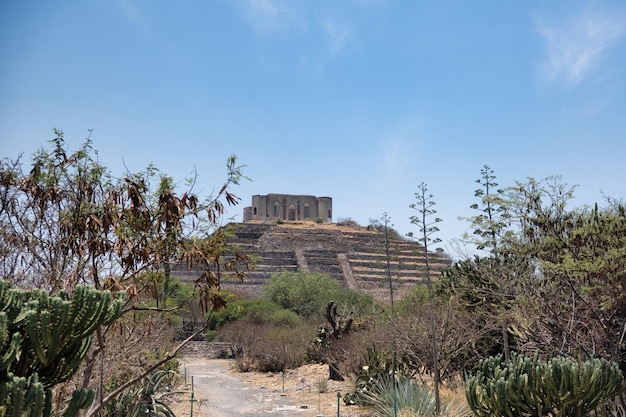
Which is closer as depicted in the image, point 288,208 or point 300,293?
point 300,293

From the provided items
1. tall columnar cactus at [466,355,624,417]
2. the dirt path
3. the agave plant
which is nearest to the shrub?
the dirt path

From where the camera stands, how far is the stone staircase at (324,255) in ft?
154

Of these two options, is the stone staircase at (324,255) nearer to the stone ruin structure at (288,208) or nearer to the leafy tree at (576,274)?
the stone ruin structure at (288,208)

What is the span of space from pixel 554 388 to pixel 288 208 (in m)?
68.0

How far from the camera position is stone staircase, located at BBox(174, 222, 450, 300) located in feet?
154

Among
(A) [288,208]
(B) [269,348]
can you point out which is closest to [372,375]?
(B) [269,348]

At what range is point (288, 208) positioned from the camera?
2940 inches

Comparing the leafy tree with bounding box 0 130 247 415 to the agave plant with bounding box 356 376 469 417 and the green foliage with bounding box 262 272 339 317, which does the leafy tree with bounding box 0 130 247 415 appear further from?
the green foliage with bounding box 262 272 339 317

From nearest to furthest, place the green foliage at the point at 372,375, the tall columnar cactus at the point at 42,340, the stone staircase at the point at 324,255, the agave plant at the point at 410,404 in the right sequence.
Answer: the tall columnar cactus at the point at 42,340
the agave plant at the point at 410,404
the green foliage at the point at 372,375
the stone staircase at the point at 324,255

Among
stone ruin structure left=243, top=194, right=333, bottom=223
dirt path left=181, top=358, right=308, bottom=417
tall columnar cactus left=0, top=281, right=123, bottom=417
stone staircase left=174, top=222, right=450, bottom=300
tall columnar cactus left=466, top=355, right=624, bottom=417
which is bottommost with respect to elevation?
dirt path left=181, top=358, right=308, bottom=417

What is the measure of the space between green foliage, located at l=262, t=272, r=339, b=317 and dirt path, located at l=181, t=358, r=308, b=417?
1480 centimetres

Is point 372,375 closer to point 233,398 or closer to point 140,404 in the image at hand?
point 233,398

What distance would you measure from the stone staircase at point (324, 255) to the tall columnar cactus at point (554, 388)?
34.9 m

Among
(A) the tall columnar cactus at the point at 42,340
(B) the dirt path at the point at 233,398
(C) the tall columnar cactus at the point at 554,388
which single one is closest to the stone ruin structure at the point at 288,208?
(B) the dirt path at the point at 233,398
